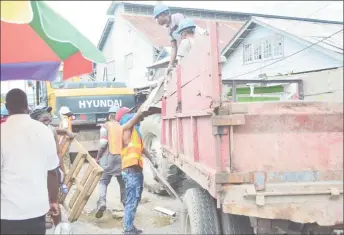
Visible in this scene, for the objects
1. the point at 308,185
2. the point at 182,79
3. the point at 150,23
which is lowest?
the point at 308,185

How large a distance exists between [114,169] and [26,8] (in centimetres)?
420

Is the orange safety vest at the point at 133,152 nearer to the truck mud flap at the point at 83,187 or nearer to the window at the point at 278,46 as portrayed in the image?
the truck mud flap at the point at 83,187

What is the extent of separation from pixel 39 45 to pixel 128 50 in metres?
21.6

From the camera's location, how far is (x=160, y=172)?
6391 millimetres

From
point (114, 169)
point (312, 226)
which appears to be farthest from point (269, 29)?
point (312, 226)

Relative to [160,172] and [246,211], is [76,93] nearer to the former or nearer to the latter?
[160,172]

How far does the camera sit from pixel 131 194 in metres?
4.85

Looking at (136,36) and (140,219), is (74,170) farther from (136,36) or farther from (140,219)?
(136,36)

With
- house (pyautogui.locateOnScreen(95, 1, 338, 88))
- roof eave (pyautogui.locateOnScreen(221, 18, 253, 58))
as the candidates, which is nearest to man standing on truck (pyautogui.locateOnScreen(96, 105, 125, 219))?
roof eave (pyautogui.locateOnScreen(221, 18, 253, 58))

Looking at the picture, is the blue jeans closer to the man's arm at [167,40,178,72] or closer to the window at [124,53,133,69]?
the man's arm at [167,40,178,72]

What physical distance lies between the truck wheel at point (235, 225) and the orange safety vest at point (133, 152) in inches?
73.4

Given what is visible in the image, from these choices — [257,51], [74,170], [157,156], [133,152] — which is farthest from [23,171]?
[257,51]

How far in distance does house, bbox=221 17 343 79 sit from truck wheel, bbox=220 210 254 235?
9599 millimetres

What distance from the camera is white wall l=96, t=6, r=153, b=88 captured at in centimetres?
2165
